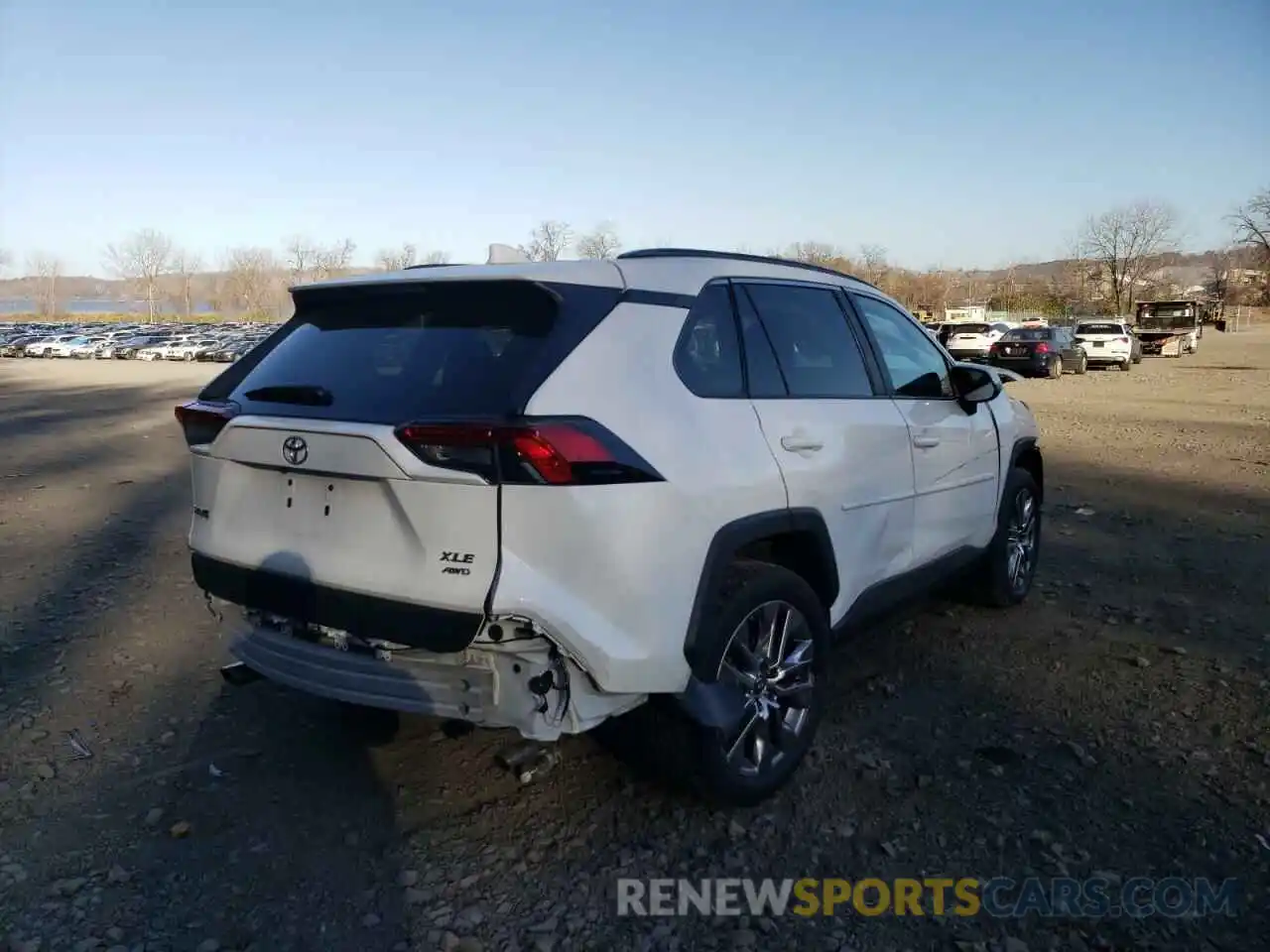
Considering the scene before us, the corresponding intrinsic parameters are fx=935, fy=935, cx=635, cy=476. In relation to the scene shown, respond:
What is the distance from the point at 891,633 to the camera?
491 cm

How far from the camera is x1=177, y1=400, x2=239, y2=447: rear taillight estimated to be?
314 centimetres

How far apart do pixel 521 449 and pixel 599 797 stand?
4.77 ft

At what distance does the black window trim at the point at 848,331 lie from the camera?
130 inches

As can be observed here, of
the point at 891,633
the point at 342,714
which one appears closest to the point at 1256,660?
the point at 891,633

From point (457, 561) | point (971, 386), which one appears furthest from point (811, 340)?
point (457, 561)

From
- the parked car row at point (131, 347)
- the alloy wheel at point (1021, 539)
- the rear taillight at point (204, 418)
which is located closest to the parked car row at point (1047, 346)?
the alloy wheel at point (1021, 539)

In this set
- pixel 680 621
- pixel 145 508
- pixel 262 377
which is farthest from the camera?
pixel 145 508

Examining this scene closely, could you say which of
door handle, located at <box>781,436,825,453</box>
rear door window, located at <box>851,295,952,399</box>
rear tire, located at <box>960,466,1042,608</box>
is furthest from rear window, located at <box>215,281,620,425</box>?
rear tire, located at <box>960,466,1042,608</box>

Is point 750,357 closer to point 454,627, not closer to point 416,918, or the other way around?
point 454,627

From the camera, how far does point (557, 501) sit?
8.29 feet

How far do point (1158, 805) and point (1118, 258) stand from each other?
89829mm

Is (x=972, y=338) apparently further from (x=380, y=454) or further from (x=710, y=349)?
(x=380, y=454)

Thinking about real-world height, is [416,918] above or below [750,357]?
below

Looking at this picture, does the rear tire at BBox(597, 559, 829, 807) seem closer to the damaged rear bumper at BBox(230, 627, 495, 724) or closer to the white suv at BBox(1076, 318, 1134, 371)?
the damaged rear bumper at BBox(230, 627, 495, 724)
